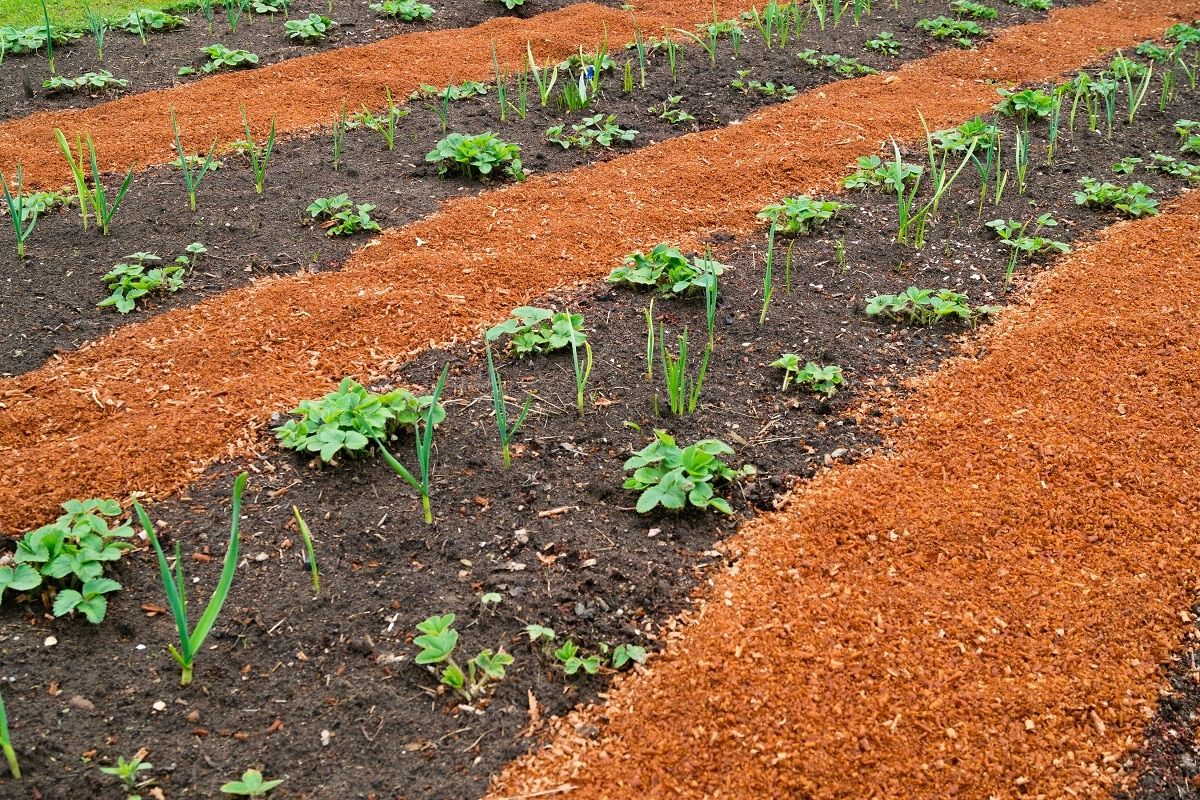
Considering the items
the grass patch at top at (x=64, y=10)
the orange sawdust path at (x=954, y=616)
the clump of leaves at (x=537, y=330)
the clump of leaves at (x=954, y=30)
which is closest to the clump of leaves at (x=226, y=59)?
the grass patch at top at (x=64, y=10)

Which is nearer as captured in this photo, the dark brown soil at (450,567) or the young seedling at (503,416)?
the dark brown soil at (450,567)

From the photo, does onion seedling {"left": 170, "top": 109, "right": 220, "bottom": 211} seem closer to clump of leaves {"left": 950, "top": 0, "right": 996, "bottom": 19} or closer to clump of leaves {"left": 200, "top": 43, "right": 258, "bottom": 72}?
clump of leaves {"left": 200, "top": 43, "right": 258, "bottom": 72}

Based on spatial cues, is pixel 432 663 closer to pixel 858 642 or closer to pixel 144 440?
pixel 858 642

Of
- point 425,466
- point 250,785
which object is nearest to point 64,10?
point 425,466

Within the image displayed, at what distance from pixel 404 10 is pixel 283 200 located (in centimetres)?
261

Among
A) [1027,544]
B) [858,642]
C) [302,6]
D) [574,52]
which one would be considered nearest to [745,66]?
[574,52]

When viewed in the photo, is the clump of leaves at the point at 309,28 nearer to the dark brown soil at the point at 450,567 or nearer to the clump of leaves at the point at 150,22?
the clump of leaves at the point at 150,22

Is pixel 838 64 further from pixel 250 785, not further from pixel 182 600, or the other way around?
pixel 250 785

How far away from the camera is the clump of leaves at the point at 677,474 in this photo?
7.18 ft

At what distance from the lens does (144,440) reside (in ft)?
8.01

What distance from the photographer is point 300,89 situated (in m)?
4.73

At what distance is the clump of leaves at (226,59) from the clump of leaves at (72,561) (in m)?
3.73

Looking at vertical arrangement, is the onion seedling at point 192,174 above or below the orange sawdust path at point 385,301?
above

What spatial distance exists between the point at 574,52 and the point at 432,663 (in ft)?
14.2
